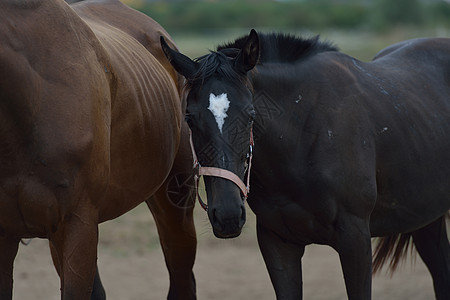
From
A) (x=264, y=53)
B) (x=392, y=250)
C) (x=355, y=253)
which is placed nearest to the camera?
(x=355, y=253)

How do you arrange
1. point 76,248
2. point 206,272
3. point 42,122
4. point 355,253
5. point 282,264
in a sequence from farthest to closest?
point 206,272 < point 282,264 < point 355,253 < point 76,248 < point 42,122

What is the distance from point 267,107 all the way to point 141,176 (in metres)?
0.77

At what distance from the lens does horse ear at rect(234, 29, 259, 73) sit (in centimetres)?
297

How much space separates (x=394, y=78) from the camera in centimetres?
376

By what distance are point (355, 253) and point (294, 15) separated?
40485 millimetres

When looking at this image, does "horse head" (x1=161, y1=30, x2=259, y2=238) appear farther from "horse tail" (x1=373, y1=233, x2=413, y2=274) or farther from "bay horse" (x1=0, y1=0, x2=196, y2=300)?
"horse tail" (x1=373, y1=233, x2=413, y2=274)

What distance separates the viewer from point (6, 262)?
118 inches

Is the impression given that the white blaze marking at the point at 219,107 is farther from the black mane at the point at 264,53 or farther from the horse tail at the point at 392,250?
the horse tail at the point at 392,250

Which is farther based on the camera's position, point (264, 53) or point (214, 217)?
point (264, 53)

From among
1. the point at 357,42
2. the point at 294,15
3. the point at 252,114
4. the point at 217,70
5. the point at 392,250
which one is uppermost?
the point at 294,15

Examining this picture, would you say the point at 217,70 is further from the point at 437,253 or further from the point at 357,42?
the point at 357,42

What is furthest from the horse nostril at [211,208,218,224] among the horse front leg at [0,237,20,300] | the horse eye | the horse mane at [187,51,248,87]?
the horse front leg at [0,237,20,300]

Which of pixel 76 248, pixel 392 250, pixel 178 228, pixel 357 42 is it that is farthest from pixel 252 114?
pixel 357 42

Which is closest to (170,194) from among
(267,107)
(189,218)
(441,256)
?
(189,218)
